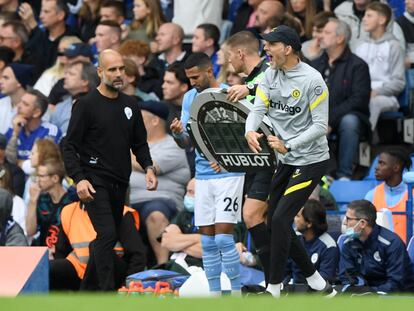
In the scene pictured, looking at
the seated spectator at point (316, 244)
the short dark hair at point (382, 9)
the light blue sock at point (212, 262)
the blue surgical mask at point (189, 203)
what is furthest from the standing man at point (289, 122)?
the short dark hair at point (382, 9)

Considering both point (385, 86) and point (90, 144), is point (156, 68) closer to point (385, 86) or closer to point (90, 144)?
point (385, 86)

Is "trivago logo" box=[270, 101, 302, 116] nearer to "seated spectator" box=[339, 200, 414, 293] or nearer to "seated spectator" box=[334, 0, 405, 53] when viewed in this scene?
"seated spectator" box=[339, 200, 414, 293]

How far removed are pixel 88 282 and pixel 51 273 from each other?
1.98 ft

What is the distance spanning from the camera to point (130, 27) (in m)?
16.2

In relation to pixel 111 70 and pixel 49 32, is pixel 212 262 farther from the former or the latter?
pixel 49 32

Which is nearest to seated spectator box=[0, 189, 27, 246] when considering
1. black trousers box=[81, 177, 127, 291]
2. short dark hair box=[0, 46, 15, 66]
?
black trousers box=[81, 177, 127, 291]

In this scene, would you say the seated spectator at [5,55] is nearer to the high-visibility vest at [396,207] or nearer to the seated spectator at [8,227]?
the seated spectator at [8,227]

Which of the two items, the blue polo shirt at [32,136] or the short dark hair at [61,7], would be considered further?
the short dark hair at [61,7]

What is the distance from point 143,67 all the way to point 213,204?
509 cm

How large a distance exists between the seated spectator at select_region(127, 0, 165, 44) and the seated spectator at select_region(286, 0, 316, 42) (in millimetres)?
1807

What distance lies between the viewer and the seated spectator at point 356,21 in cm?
1446

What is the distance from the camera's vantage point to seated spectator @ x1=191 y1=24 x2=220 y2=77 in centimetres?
1482

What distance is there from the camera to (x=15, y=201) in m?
13.1

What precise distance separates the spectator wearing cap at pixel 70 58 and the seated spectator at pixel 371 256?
5315 mm
